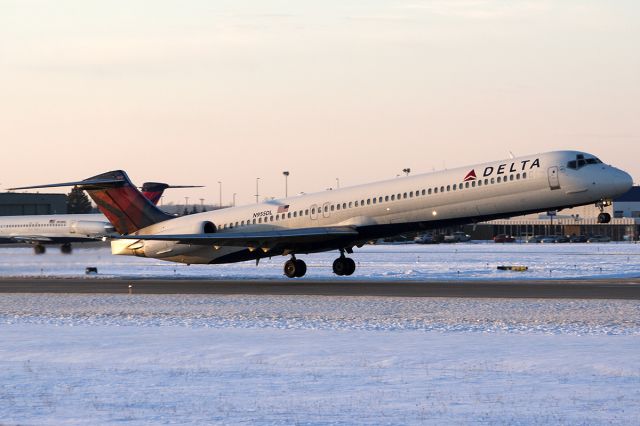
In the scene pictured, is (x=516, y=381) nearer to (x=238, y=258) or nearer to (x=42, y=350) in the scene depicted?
(x=42, y=350)

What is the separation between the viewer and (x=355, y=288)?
3566 centimetres

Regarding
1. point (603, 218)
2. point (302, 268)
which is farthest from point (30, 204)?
point (603, 218)

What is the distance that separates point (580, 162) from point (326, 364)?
24.1 m

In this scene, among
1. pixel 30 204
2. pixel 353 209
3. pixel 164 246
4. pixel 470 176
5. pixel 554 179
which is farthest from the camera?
pixel 30 204

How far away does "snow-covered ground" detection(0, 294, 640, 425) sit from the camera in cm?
1256

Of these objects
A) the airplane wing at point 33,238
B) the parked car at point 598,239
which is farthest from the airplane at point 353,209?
the parked car at point 598,239

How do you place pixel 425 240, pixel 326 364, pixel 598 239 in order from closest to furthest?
pixel 326 364 → pixel 425 240 → pixel 598 239

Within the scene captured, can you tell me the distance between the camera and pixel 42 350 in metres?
19.0

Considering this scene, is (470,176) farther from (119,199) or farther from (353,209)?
(119,199)

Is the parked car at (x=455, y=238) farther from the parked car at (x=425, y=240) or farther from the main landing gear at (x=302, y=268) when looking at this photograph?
the main landing gear at (x=302, y=268)

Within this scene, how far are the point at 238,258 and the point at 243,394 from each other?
31.0 metres

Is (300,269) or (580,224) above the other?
(580,224)

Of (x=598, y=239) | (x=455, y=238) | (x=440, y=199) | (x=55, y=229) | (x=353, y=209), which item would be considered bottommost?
(x=598, y=239)

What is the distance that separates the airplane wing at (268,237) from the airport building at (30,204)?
353 feet
